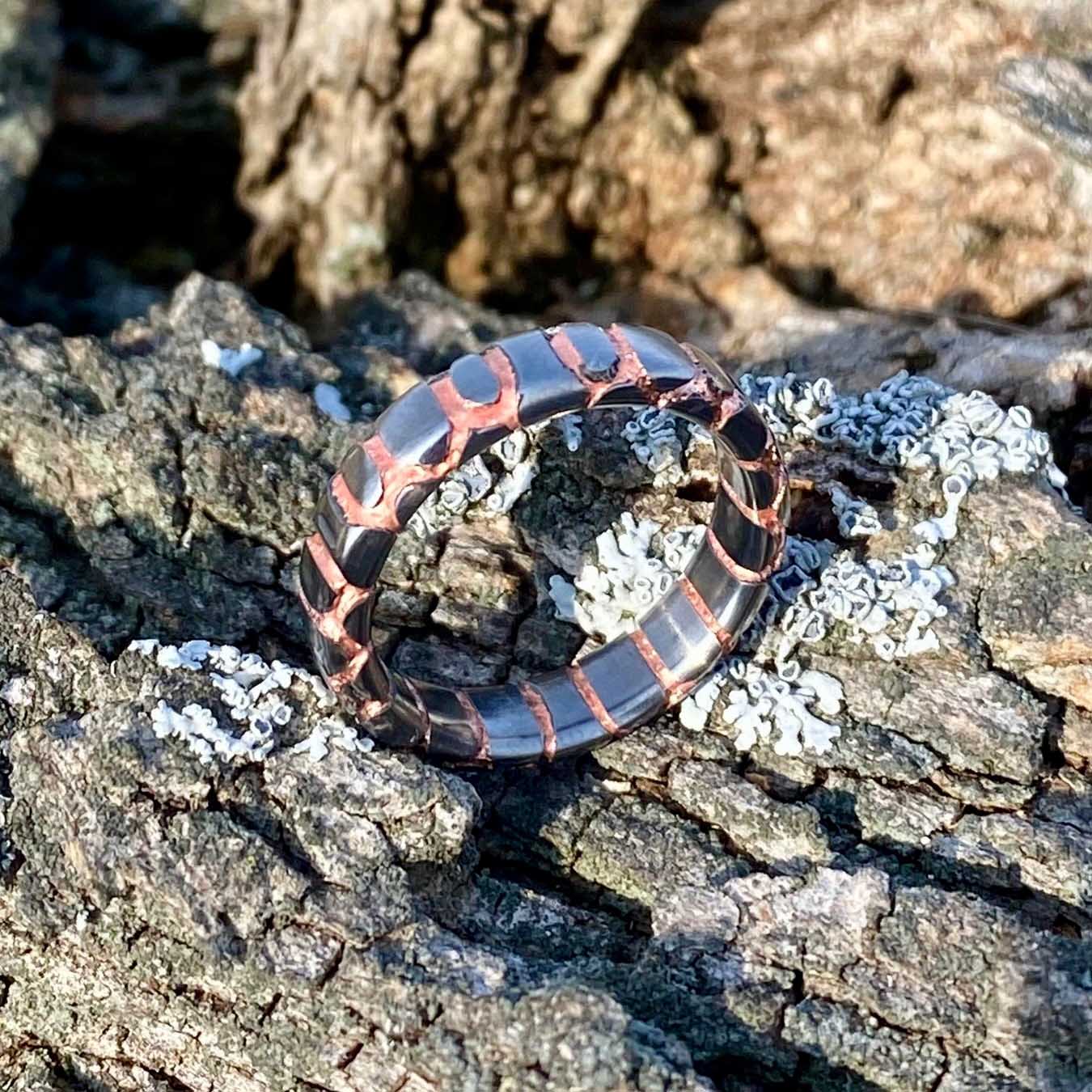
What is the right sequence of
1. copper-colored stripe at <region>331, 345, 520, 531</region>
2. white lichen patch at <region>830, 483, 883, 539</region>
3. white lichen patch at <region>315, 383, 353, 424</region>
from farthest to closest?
white lichen patch at <region>315, 383, 353, 424</region> < white lichen patch at <region>830, 483, 883, 539</region> < copper-colored stripe at <region>331, 345, 520, 531</region>

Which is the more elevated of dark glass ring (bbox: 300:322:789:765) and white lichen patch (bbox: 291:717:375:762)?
dark glass ring (bbox: 300:322:789:765)

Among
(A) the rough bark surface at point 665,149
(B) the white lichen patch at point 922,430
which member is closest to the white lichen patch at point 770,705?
(B) the white lichen patch at point 922,430

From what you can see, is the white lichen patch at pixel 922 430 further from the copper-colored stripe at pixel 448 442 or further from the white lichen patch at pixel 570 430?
the copper-colored stripe at pixel 448 442

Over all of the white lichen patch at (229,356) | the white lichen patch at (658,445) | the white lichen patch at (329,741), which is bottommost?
the white lichen patch at (329,741)

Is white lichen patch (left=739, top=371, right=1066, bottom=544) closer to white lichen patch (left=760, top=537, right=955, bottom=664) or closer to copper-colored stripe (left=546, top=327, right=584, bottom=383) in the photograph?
white lichen patch (left=760, top=537, right=955, bottom=664)

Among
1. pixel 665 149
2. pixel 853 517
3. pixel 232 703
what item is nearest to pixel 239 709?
pixel 232 703

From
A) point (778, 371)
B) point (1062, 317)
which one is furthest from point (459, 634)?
point (1062, 317)

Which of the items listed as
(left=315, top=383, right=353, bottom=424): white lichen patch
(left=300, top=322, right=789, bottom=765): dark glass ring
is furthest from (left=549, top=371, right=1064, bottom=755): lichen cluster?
(left=315, top=383, right=353, bottom=424): white lichen patch

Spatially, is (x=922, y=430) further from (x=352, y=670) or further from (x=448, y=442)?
(x=352, y=670)
